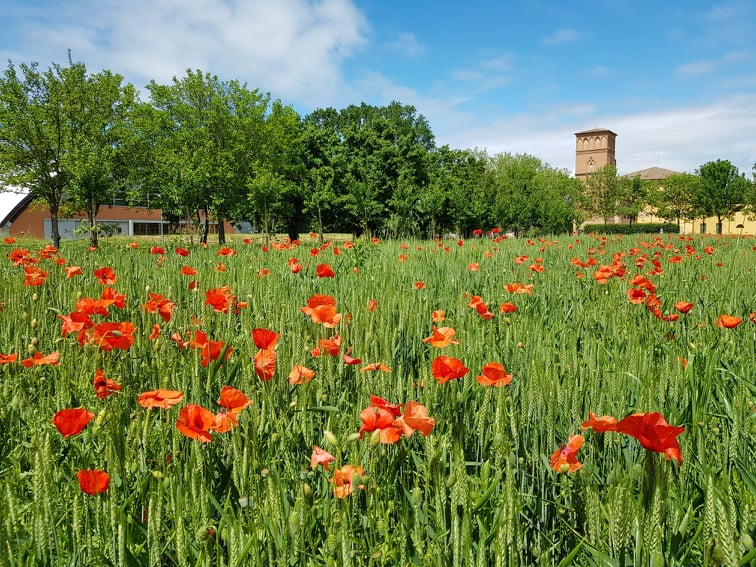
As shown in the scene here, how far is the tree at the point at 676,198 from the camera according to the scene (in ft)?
181

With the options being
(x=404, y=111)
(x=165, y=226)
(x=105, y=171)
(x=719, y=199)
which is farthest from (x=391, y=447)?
(x=165, y=226)

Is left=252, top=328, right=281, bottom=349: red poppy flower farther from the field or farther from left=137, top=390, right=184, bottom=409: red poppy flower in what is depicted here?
left=137, top=390, right=184, bottom=409: red poppy flower

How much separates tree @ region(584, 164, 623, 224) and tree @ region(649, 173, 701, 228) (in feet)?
13.7

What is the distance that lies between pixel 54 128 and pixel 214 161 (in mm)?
8584

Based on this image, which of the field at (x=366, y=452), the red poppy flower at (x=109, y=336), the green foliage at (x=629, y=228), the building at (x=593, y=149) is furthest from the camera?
the building at (x=593, y=149)

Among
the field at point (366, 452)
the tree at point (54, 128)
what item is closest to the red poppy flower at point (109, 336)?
the field at point (366, 452)

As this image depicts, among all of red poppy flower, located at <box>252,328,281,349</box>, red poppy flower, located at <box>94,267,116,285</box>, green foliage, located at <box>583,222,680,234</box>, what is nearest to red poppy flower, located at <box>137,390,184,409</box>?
red poppy flower, located at <box>252,328,281,349</box>

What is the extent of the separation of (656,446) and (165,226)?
71.9m

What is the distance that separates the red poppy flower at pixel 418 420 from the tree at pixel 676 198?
6207 cm

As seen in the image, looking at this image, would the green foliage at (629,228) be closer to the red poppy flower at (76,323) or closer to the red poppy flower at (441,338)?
the red poppy flower at (441,338)

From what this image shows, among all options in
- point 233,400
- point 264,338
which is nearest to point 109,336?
point 264,338

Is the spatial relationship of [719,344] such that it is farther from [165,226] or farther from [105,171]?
[165,226]

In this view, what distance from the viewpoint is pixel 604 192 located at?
190 feet

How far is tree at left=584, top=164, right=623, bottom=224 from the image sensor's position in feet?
187
